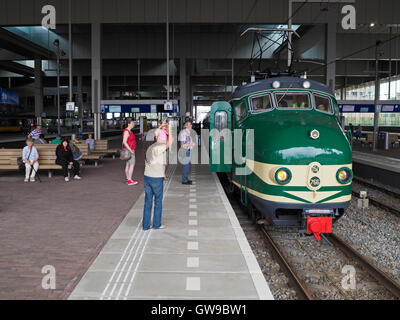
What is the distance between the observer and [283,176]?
23.0ft

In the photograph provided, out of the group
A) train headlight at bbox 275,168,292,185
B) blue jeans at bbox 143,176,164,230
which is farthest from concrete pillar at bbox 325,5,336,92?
blue jeans at bbox 143,176,164,230

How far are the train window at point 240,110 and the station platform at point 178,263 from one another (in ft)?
7.02

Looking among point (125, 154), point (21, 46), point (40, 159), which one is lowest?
point (40, 159)

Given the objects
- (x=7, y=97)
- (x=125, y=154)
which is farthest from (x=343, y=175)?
(x=7, y=97)

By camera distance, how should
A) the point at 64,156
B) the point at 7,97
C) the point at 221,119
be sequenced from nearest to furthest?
the point at 221,119, the point at 64,156, the point at 7,97

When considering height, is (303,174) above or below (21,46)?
below

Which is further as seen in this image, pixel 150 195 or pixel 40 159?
pixel 40 159

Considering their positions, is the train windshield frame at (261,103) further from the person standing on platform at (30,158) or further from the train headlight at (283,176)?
the person standing on platform at (30,158)

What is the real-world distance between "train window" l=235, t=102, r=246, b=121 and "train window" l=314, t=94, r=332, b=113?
155cm

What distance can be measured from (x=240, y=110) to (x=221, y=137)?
1658mm

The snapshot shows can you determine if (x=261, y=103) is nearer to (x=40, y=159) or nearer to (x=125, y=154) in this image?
(x=125, y=154)
